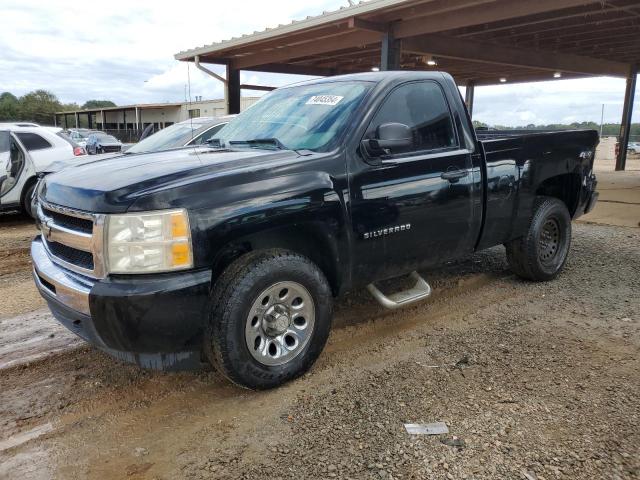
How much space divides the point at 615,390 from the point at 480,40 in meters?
12.7

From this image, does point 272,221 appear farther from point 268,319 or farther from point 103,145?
point 103,145

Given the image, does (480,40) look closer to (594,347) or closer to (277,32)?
(277,32)

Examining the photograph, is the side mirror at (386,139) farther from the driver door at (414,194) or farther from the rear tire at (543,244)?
the rear tire at (543,244)

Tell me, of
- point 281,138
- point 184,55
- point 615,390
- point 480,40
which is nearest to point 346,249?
point 281,138

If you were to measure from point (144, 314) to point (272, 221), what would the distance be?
2.94 ft

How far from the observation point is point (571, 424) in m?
A: 2.85

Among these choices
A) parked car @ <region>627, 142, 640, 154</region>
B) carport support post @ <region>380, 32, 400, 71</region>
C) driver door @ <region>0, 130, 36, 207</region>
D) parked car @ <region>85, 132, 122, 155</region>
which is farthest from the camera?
parked car @ <region>627, 142, 640, 154</region>

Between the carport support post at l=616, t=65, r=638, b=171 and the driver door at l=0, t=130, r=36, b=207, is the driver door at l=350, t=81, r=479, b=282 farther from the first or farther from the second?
the carport support post at l=616, t=65, r=638, b=171

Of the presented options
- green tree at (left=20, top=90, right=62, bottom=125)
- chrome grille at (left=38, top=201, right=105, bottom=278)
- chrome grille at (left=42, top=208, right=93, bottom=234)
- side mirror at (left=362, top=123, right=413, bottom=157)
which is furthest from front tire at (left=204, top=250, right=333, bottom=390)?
green tree at (left=20, top=90, right=62, bottom=125)

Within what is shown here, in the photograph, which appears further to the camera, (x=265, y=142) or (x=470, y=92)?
(x=470, y=92)

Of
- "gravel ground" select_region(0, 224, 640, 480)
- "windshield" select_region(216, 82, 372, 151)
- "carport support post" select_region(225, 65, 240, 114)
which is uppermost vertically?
"carport support post" select_region(225, 65, 240, 114)

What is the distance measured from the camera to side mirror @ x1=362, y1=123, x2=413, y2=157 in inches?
136

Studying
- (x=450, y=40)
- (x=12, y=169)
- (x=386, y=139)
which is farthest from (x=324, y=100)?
(x=450, y=40)

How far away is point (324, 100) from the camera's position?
153 inches
